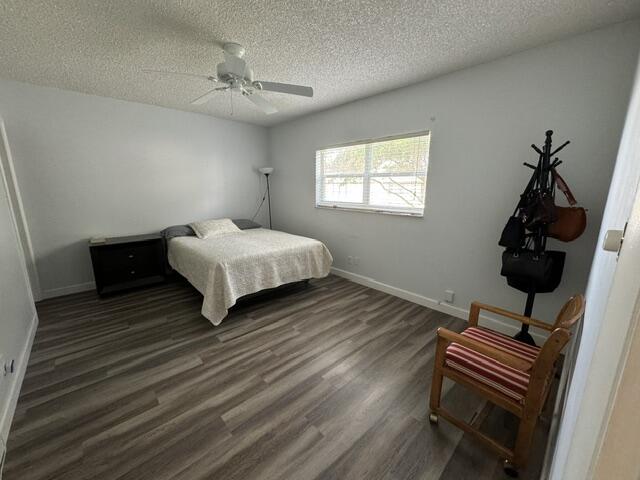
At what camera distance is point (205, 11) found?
1.62 metres

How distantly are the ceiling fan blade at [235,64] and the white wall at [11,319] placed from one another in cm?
212

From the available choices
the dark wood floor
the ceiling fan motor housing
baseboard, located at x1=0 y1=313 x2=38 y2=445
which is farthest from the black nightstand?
the ceiling fan motor housing

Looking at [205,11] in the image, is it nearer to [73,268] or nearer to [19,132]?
[19,132]

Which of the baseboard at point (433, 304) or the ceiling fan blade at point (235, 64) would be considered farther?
the baseboard at point (433, 304)

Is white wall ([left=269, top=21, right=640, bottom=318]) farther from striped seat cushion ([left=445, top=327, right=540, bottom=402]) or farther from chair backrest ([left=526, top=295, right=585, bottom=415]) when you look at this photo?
chair backrest ([left=526, top=295, right=585, bottom=415])

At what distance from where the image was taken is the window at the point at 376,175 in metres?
2.84

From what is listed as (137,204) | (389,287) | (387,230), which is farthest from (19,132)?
(389,287)

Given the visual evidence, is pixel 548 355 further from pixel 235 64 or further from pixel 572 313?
pixel 235 64

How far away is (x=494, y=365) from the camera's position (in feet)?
4.30

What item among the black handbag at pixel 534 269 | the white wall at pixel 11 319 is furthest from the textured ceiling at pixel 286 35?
the black handbag at pixel 534 269

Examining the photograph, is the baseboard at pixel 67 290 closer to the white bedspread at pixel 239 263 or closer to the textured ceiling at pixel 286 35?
the white bedspread at pixel 239 263

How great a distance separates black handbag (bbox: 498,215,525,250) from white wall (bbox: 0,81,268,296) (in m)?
3.90

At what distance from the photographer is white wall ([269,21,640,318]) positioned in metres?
1.79

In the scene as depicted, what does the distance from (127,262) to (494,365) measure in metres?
3.83
